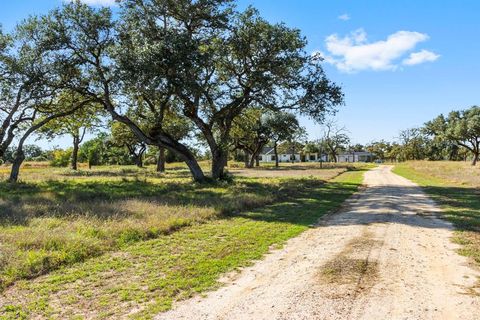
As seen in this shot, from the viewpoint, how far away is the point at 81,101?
28.2 metres

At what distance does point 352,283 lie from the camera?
6215mm

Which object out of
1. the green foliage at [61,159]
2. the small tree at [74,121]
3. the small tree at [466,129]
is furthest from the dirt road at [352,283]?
the green foliage at [61,159]

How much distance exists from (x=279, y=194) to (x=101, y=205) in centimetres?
951

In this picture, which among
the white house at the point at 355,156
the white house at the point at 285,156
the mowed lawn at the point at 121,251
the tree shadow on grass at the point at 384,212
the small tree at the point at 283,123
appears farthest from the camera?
the white house at the point at 355,156

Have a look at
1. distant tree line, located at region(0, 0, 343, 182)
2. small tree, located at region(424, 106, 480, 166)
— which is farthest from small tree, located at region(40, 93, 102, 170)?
small tree, located at region(424, 106, 480, 166)

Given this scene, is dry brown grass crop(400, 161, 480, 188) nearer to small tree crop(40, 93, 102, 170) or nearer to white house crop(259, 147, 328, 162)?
small tree crop(40, 93, 102, 170)

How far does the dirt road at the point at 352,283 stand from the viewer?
204 inches

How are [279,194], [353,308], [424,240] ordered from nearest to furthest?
[353,308] < [424,240] < [279,194]

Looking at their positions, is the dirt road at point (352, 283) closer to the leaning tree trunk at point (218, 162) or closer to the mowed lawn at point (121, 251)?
the mowed lawn at point (121, 251)

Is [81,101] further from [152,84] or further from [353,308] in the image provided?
[353,308]

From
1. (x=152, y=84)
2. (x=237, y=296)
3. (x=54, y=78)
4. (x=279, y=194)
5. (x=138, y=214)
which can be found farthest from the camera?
(x=54, y=78)

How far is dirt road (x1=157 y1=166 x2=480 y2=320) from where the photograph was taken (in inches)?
204

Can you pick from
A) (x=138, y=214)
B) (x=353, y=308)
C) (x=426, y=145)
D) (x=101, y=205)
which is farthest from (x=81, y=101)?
(x=426, y=145)

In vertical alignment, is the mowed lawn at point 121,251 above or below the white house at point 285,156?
below
